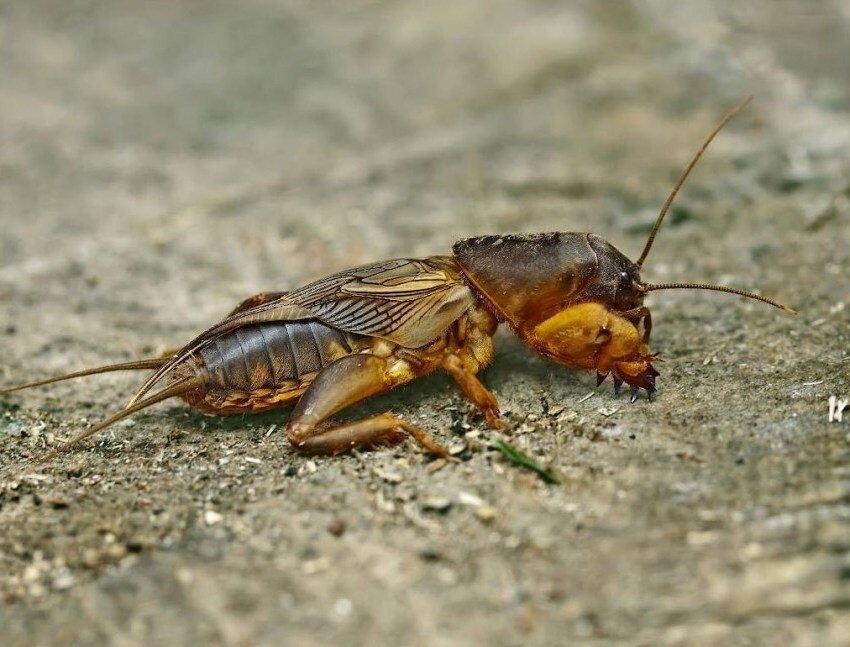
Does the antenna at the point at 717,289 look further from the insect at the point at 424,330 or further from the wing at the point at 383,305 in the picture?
the wing at the point at 383,305

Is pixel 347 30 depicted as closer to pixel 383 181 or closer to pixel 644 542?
pixel 383 181

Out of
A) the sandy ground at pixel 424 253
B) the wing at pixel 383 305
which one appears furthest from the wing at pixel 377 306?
the sandy ground at pixel 424 253

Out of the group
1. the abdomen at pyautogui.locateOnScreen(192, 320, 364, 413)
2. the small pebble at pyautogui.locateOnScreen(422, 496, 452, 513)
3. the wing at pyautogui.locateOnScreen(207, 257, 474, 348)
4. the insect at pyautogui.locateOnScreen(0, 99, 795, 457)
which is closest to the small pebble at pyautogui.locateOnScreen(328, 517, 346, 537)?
the small pebble at pyautogui.locateOnScreen(422, 496, 452, 513)

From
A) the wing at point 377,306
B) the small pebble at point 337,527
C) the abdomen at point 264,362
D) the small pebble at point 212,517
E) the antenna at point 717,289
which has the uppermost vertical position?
the antenna at point 717,289

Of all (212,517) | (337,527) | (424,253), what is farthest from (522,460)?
(424,253)

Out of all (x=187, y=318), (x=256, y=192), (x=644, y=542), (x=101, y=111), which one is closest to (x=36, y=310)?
(x=187, y=318)

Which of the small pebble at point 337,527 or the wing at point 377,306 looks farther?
the wing at point 377,306

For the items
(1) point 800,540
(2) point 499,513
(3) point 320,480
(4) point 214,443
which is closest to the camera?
(1) point 800,540

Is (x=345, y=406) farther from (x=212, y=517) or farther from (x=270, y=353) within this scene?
(x=212, y=517)
